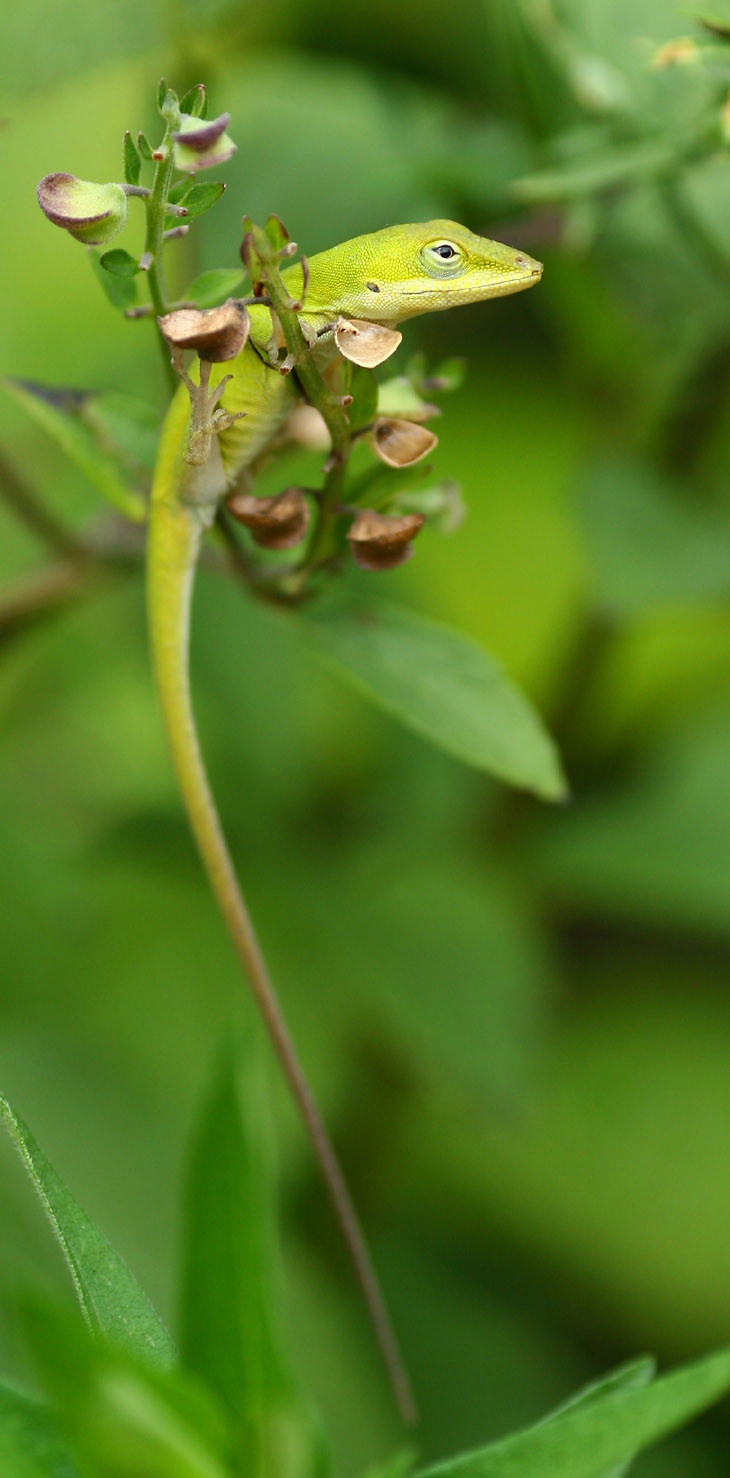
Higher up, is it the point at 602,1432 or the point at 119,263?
the point at 119,263

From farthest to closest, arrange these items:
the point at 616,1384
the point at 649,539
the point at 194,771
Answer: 1. the point at 649,539
2. the point at 194,771
3. the point at 616,1384

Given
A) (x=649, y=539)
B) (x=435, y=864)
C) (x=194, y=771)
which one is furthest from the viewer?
(x=435, y=864)

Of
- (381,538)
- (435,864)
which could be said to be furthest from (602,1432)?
(435,864)

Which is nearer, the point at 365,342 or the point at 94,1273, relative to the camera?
the point at 94,1273

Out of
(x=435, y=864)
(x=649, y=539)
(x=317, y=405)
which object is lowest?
(x=435, y=864)

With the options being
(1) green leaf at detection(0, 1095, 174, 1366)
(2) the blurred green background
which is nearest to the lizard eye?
(2) the blurred green background

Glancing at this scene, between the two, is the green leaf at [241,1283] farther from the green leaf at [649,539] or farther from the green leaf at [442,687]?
the green leaf at [649,539]

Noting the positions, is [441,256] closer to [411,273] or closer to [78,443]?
[411,273]

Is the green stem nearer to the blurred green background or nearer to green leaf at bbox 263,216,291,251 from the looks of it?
green leaf at bbox 263,216,291,251
